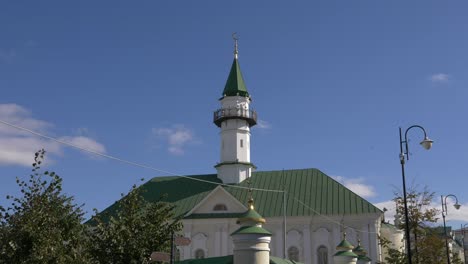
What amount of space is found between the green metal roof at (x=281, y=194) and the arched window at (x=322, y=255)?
2.91 m

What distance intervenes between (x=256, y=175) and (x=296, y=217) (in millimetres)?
7020

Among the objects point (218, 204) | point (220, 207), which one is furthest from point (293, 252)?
point (218, 204)

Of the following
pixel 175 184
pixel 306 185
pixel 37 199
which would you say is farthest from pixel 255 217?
pixel 175 184

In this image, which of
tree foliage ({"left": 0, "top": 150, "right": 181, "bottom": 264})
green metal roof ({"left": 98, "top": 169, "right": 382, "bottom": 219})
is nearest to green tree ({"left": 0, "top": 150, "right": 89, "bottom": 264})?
tree foliage ({"left": 0, "top": 150, "right": 181, "bottom": 264})

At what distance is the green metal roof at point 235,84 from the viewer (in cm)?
5459

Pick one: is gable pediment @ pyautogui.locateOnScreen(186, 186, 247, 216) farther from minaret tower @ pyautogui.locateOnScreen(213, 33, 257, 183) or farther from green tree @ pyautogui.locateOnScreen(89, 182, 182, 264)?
green tree @ pyautogui.locateOnScreen(89, 182, 182, 264)

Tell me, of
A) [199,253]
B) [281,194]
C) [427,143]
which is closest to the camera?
[427,143]

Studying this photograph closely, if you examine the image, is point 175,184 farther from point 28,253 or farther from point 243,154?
point 28,253

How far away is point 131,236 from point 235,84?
107ft

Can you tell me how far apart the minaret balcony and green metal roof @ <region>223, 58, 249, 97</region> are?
5.51 ft

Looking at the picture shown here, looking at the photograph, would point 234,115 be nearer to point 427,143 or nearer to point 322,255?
point 322,255

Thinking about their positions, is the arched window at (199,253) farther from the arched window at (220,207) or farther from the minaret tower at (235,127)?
Result: the minaret tower at (235,127)

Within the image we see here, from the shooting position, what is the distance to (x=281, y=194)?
4944 centimetres

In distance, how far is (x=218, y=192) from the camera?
4819cm
